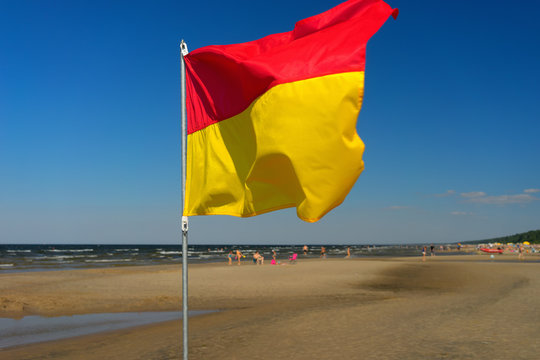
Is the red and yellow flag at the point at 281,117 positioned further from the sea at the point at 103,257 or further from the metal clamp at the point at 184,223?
the sea at the point at 103,257

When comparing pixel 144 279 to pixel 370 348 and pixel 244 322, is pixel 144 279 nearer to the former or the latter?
pixel 244 322

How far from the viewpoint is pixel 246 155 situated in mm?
5258

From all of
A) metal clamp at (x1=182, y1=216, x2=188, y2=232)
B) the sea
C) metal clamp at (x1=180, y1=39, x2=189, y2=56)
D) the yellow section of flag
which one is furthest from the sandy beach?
the sea

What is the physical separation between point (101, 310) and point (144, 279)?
1014 centimetres

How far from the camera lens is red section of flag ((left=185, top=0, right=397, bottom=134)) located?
14.8 feet

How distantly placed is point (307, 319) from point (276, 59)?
356 inches

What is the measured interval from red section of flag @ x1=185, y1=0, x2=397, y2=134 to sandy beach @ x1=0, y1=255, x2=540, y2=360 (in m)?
5.41

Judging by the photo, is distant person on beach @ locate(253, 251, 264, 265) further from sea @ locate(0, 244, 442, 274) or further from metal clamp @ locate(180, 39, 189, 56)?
metal clamp @ locate(180, 39, 189, 56)

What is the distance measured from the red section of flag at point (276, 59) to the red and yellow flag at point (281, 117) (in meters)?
0.01

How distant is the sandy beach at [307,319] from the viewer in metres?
9.03

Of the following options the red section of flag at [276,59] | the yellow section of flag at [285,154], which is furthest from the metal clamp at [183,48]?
the yellow section of flag at [285,154]

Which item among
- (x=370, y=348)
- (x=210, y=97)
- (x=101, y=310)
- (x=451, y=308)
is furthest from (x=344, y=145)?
(x=101, y=310)

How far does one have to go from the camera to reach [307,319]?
12180 millimetres

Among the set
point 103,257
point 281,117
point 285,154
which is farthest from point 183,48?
point 103,257
